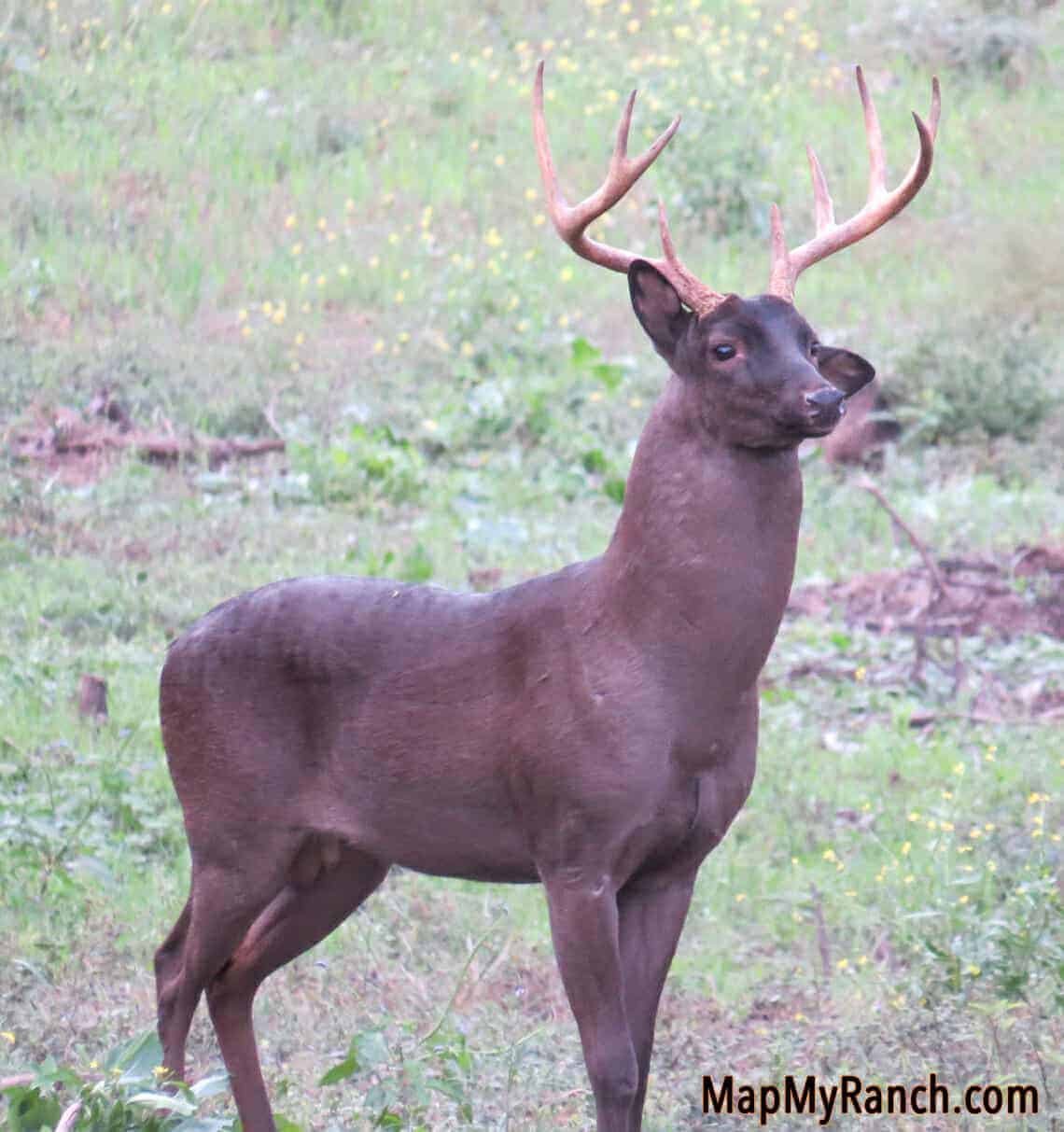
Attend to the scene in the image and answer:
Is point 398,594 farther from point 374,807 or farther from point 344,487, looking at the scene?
point 344,487

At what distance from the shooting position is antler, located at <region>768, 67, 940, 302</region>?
195 inches

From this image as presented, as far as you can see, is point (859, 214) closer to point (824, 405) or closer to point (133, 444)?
point (824, 405)

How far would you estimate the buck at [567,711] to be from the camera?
15.1 ft

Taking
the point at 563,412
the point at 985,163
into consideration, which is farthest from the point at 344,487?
the point at 985,163

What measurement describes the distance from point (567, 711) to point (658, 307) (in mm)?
931

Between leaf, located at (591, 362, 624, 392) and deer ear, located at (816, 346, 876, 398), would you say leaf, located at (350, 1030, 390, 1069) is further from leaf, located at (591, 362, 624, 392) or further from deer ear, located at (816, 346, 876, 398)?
leaf, located at (591, 362, 624, 392)

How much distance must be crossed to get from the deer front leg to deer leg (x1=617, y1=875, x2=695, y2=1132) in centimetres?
14

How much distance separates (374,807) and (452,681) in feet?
1.17

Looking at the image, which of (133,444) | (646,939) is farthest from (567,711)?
(133,444)

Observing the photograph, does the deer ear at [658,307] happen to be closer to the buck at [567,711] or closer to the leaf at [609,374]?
the buck at [567,711]

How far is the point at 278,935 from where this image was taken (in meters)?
5.33

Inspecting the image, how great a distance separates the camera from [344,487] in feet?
36.4

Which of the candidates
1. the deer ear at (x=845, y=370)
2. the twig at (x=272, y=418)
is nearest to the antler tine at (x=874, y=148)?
the deer ear at (x=845, y=370)

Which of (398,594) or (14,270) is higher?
(398,594)
